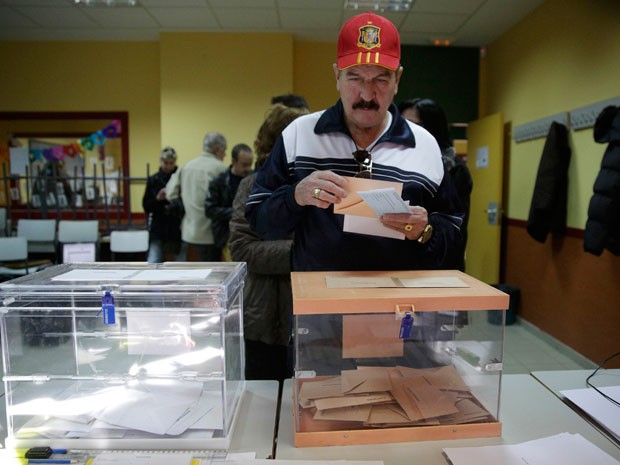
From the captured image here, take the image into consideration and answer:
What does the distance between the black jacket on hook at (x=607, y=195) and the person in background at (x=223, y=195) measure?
7.39 ft

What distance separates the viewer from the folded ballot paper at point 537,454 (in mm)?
877

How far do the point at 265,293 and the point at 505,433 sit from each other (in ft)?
3.15

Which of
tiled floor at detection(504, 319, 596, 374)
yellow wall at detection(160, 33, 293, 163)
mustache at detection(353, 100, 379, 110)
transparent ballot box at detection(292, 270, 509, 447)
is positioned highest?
yellow wall at detection(160, 33, 293, 163)

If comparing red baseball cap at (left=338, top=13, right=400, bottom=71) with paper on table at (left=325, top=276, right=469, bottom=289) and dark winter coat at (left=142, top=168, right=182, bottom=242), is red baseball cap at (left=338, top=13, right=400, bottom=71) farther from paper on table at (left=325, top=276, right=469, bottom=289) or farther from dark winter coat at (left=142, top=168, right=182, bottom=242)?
dark winter coat at (left=142, top=168, right=182, bottom=242)

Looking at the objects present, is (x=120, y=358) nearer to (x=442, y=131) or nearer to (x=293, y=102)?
(x=293, y=102)

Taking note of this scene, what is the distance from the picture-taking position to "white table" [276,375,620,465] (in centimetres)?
91

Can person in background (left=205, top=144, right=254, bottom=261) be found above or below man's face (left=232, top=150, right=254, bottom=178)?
below

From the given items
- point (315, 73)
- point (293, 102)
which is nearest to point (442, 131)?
point (293, 102)

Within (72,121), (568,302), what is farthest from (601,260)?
(72,121)

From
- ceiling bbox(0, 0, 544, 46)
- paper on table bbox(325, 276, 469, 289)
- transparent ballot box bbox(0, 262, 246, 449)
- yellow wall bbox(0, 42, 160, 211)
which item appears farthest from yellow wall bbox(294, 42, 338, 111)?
transparent ballot box bbox(0, 262, 246, 449)

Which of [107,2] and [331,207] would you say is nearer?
[331,207]

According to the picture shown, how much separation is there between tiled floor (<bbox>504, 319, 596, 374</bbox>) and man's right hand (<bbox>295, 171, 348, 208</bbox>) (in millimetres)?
2639

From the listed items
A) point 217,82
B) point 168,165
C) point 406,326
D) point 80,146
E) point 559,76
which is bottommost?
point 406,326

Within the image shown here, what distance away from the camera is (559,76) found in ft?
12.3
